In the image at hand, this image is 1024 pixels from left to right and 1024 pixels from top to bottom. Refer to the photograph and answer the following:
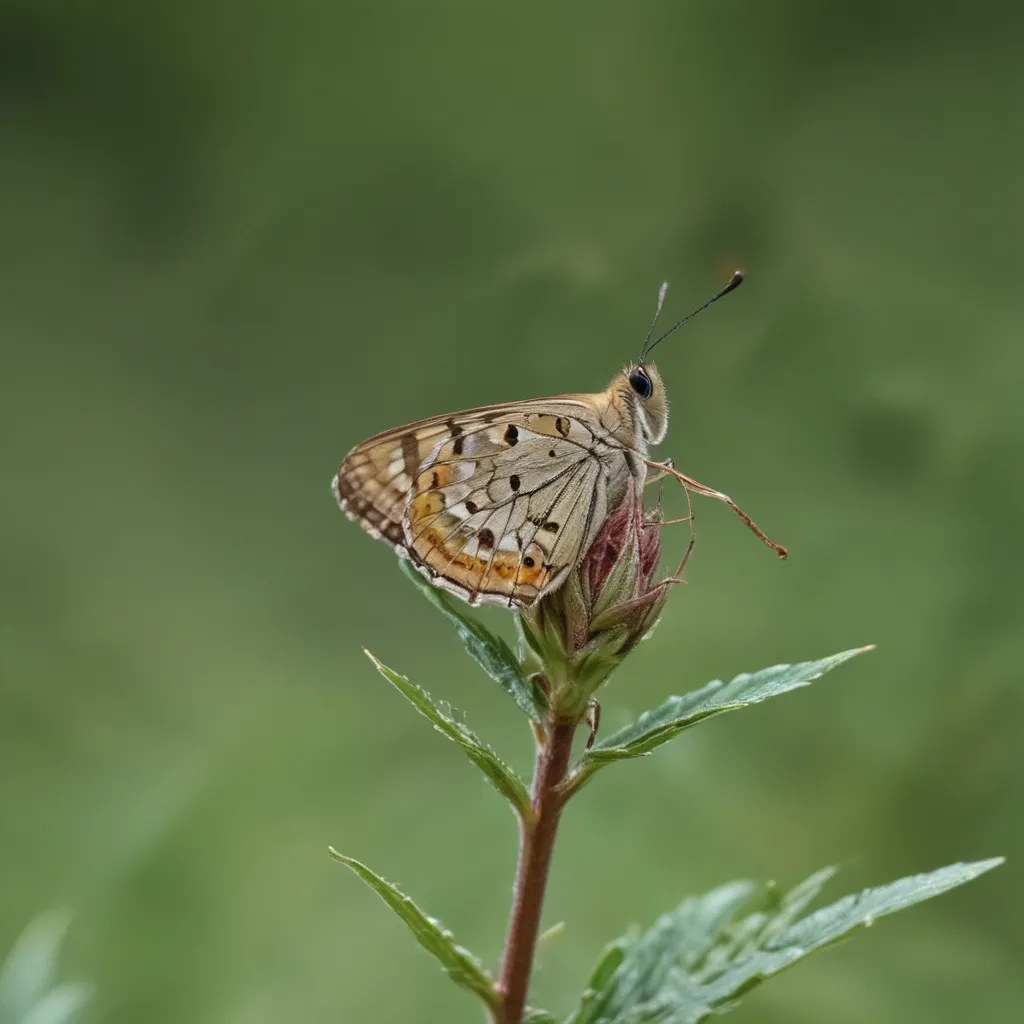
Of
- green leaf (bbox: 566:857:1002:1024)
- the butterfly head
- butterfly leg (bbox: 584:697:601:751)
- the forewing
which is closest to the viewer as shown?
green leaf (bbox: 566:857:1002:1024)

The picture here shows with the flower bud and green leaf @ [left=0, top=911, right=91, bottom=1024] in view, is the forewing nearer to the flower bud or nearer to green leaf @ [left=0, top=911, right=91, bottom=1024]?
the flower bud

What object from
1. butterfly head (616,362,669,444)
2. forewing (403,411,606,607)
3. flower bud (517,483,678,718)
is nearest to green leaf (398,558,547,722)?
flower bud (517,483,678,718)

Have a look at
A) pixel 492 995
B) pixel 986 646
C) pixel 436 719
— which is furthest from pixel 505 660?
pixel 986 646

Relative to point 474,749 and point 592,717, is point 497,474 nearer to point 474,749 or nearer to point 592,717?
point 592,717

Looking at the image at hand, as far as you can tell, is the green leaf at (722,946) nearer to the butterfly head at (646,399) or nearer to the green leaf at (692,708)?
the green leaf at (692,708)

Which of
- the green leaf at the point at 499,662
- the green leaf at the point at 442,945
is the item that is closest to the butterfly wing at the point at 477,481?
the green leaf at the point at 499,662

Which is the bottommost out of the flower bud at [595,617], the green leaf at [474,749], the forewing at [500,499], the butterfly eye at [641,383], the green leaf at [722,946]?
the green leaf at [722,946]

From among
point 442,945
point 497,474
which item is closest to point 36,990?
point 442,945
